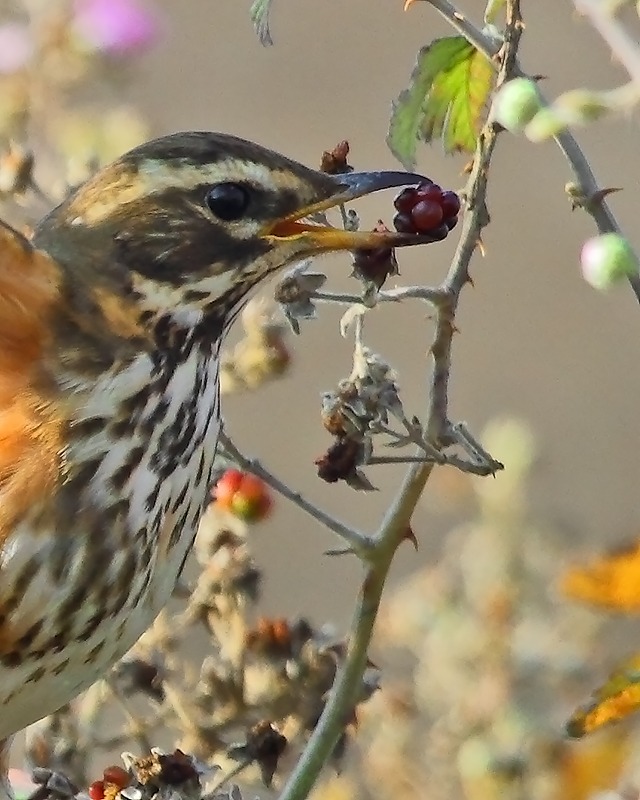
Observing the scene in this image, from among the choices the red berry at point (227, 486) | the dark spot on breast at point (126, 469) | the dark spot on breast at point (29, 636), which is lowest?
the dark spot on breast at point (29, 636)

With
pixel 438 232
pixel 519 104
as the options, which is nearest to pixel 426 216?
pixel 438 232

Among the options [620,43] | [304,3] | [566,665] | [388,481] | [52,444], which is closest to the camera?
[620,43]

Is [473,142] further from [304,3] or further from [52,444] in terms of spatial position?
[304,3]

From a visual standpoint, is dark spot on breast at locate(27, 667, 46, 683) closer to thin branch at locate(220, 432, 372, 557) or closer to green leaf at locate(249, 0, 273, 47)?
thin branch at locate(220, 432, 372, 557)

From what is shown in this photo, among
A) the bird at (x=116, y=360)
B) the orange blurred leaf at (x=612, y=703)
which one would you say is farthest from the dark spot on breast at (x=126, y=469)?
the orange blurred leaf at (x=612, y=703)

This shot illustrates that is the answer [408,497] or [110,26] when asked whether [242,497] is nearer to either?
[408,497]

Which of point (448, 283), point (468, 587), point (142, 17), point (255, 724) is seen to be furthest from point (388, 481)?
point (448, 283)

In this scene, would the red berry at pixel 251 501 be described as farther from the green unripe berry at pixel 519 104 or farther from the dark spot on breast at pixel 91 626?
the green unripe berry at pixel 519 104
